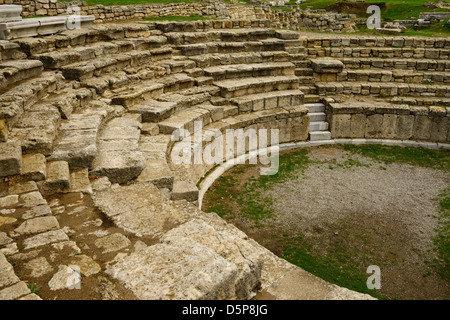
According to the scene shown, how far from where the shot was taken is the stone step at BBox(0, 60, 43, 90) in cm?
648

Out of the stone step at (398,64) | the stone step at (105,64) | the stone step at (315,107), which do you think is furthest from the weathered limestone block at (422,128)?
the stone step at (105,64)

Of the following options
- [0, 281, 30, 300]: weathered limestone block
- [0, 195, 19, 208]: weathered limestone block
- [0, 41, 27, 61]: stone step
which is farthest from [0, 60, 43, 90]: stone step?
[0, 281, 30, 300]: weathered limestone block

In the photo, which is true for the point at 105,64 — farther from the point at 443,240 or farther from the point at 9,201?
the point at 443,240

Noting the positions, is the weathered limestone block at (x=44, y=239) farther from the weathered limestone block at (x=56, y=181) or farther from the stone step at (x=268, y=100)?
the stone step at (x=268, y=100)

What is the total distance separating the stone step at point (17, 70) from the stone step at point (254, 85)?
4490mm

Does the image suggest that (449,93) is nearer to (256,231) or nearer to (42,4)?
(256,231)

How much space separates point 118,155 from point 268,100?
5721 mm

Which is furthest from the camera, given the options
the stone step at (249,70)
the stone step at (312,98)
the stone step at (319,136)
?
the stone step at (312,98)

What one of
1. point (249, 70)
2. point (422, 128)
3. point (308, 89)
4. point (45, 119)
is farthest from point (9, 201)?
point (422, 128)

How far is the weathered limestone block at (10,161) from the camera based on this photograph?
4.58 metres

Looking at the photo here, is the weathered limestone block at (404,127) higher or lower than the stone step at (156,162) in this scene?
lower

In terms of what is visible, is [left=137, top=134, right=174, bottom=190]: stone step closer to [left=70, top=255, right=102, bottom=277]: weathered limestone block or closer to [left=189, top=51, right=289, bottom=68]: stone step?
[left=70, top=255, right=102, bottom=277]: weathered limestone block

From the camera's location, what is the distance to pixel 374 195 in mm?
8102
